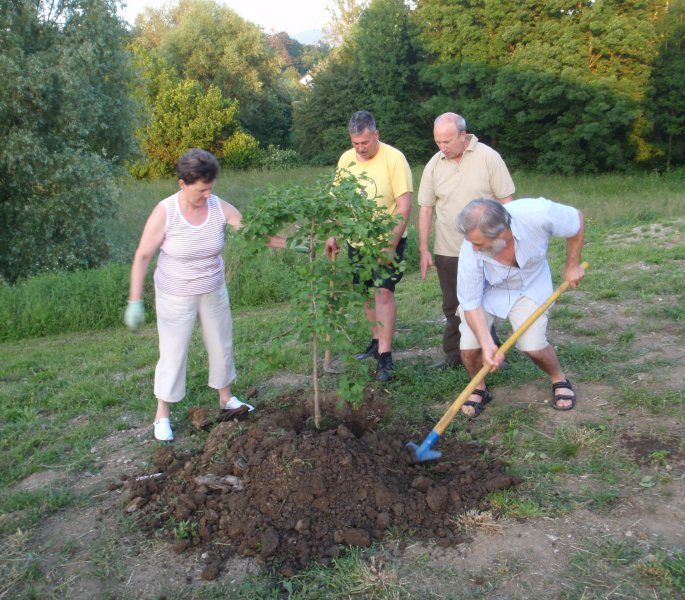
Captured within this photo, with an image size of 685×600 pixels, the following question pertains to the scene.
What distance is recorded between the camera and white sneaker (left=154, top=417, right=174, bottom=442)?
4164 millimetres

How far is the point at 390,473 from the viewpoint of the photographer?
348cm

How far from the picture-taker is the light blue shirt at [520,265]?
3.69 metres

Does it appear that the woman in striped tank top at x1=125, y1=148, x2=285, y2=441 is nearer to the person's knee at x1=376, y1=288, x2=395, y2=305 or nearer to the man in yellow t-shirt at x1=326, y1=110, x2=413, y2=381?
the man in yellow t-shirt at x1=326, y1=110, x2=413, y2=381

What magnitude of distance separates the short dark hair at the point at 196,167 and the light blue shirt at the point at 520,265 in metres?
1.51

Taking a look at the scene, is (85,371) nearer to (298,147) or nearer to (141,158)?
(141,158)

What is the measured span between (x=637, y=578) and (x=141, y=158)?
45.3 ft

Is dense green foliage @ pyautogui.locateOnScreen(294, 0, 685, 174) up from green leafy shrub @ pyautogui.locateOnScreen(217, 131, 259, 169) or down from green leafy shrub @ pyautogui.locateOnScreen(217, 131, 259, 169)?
up

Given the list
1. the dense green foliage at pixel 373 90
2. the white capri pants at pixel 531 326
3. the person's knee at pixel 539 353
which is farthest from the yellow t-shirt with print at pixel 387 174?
the dense green foliage at pixel 373 90

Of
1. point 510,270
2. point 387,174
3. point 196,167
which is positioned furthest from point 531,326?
→ point 196,167

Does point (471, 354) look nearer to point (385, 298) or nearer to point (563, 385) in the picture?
point (563, 385)

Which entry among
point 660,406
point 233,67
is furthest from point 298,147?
point 660,406

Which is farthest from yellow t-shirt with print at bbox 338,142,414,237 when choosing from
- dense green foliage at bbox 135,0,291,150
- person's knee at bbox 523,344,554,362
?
dense green foliage at bbox 135,0,291,150

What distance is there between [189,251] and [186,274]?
0.49 ft

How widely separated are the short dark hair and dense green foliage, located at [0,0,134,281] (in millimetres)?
7793
